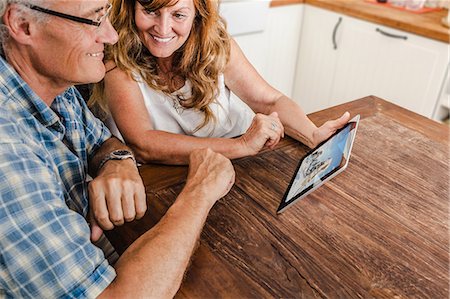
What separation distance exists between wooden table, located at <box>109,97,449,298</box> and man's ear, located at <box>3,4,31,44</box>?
1.41ft

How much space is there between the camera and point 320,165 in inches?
41.6

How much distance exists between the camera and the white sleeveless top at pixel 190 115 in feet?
4.68

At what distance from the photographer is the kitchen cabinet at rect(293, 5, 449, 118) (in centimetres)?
246

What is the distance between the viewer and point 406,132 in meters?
1.42

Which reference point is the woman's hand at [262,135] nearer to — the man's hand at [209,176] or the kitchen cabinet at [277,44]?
the man's hand at [209,176]

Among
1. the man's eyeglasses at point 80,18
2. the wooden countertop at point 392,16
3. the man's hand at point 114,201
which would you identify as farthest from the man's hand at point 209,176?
the wooden countertop at point 392,16

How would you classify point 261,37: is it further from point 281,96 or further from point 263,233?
point 263,233

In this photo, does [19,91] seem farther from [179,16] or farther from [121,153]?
[179,16]

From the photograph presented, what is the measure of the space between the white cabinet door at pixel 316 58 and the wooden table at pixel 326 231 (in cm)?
177

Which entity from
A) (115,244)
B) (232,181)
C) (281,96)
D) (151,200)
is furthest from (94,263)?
(281,96)

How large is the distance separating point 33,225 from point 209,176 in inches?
16.0

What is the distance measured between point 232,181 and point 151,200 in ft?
0.64

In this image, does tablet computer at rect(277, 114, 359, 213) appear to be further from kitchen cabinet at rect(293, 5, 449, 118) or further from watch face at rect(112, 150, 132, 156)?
kitchen cabinet at rect(293, 5, 449, 118)

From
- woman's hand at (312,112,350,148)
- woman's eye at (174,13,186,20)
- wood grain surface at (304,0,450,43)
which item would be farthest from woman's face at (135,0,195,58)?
wood grain surface at (304,0,450,43)
